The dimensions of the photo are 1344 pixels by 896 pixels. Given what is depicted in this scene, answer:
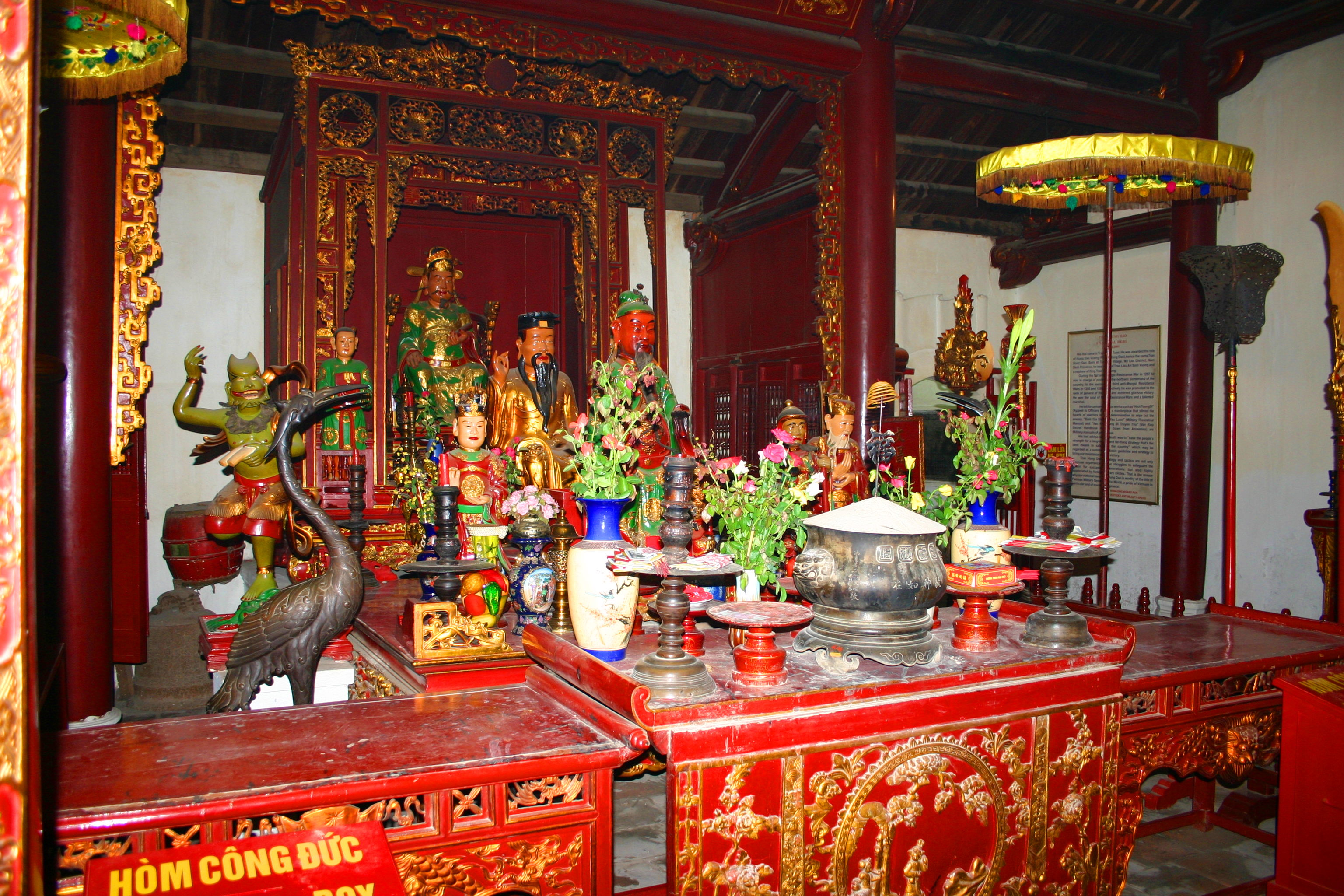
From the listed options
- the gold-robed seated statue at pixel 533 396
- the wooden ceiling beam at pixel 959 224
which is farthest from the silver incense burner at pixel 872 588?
the wooden ceiling beam at pixel 959 224

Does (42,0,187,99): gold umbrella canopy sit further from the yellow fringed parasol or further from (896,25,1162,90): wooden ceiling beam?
(896,25,1162,90): wooden ceiling beam

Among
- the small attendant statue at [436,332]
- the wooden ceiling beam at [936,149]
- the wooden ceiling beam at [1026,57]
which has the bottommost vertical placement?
the small attendant statue at [436,332]

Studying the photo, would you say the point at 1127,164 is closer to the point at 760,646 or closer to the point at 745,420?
the point at 760,646

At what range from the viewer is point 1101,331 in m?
7.55

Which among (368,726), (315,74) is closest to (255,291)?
(315,74)

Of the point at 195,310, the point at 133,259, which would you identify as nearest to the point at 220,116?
the point at 195,310

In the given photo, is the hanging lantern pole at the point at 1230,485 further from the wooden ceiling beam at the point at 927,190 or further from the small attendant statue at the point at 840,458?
the wooden ceiling beam at the point at 927,190

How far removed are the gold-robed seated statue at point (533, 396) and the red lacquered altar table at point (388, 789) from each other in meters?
2.26

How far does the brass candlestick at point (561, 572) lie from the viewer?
2404mm

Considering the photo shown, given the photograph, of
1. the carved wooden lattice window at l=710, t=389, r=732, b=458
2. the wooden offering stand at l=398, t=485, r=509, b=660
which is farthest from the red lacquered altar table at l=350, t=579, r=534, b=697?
the carved wooden lattice window at l=710, t=389, r=732, b=458

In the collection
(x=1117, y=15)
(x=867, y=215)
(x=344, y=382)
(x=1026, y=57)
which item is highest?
(x=1117, y=15)

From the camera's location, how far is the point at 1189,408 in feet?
19.8

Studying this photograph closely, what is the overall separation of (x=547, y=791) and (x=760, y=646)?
53 centimetres

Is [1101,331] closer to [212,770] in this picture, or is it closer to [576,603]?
[576,603]
